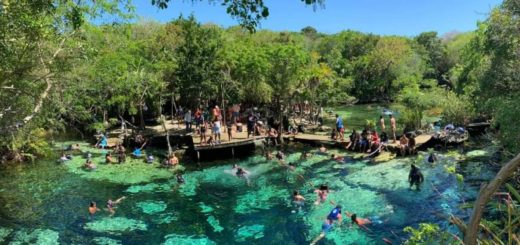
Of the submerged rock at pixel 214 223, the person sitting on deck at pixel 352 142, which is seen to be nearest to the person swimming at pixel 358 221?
the submerged rock at pixel 214 223

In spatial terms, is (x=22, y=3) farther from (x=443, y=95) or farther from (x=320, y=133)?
(x=443, y=95)

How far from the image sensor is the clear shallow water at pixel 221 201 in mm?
16578

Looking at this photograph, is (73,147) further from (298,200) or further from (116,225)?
(298,200)

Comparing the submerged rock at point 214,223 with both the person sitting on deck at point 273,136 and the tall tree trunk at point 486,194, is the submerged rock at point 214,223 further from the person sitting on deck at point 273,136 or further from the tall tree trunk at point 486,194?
the tall tree trunk at point 486,194

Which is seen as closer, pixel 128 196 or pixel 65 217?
pixel 65 217

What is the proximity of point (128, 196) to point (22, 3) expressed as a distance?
43.4ft

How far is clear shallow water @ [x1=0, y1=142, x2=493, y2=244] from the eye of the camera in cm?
1658

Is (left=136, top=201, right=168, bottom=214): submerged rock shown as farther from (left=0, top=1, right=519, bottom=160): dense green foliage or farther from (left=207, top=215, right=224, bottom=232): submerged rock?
(left=0, top=1, right=519, bottom=160): dense green foliage

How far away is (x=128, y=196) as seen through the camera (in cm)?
2141

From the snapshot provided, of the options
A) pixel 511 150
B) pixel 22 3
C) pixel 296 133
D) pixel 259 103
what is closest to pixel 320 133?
pixel 296 133

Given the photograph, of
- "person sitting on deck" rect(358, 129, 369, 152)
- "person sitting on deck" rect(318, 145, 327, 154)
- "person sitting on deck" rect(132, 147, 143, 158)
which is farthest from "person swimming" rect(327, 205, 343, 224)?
"person sitting on deck" rect(132, 147, 143, 158)

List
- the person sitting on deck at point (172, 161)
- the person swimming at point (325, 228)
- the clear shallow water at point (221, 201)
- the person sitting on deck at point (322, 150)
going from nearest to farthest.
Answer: the person swimming at point (325, 228) → the clear shallow water at point (221, 201) → the person sitting on deck at point (172, 161) → the person sitting on deck at point (322, 150)

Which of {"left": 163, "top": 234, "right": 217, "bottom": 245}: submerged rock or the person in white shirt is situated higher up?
the person in white shirt

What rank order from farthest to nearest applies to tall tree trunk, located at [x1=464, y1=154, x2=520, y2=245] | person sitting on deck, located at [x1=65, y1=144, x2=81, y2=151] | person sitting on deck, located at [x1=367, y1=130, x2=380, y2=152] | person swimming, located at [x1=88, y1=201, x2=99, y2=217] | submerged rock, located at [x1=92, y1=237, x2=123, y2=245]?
person sitting on deck, located at [x1=65, y1=144, x2=81, y2=151]
person sitting on deck, located at [x1=367, y1=130, x2=380, y2=152]
person swimming, located at [x1=88, y1=201, x2=99, y2=217]
submerged rock, located at [x1=92, y1=237, x2=123, y2=245]
tall tree trunk, located at [x1=464, y1=154, x2=520, y2=245]
